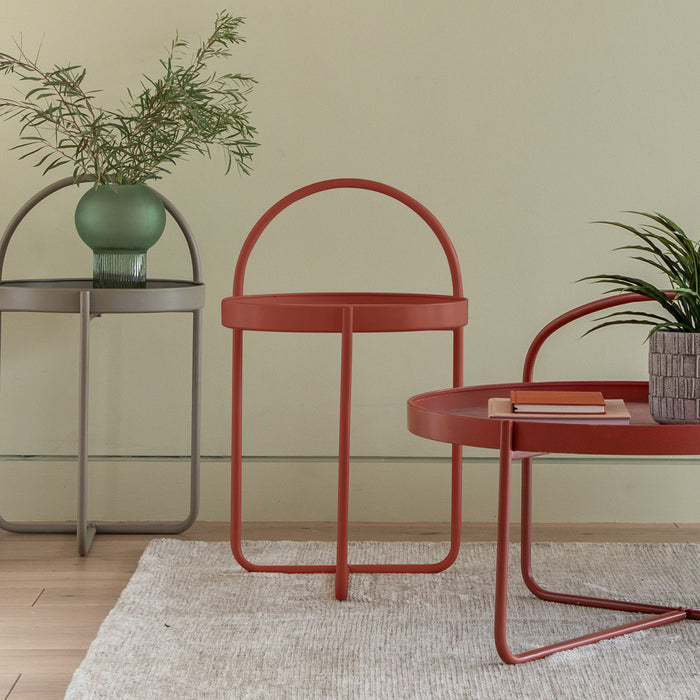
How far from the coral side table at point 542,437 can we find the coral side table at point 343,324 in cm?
17

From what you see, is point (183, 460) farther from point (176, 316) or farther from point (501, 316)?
point (501, 316)

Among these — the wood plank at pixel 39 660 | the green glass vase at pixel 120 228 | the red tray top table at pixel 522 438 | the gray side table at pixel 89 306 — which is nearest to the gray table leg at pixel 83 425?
the gray side table at pixel 89 306

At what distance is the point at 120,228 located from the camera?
6.86ft

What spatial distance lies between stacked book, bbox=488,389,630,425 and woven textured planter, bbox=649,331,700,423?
0.18 ft

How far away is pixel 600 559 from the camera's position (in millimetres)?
2096

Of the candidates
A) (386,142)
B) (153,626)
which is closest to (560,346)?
(386,142)

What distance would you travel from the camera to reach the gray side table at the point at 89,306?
2039 mm

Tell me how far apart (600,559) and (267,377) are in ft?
2.84

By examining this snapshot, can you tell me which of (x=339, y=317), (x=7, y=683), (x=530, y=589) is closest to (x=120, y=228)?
(x=339, y=317)

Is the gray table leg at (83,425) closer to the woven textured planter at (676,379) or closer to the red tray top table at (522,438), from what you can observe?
the red tray top table at (522,438)

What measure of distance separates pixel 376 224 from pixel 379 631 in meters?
1.05

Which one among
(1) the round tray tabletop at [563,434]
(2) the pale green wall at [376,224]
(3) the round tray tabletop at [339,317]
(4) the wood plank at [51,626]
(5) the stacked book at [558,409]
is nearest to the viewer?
(1) the round tray tabletop at [563,434]

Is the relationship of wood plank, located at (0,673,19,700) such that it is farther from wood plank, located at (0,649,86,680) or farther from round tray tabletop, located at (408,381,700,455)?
round tray tabletop, located at (408,381,700,455)

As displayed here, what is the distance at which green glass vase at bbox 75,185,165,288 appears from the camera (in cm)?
209
